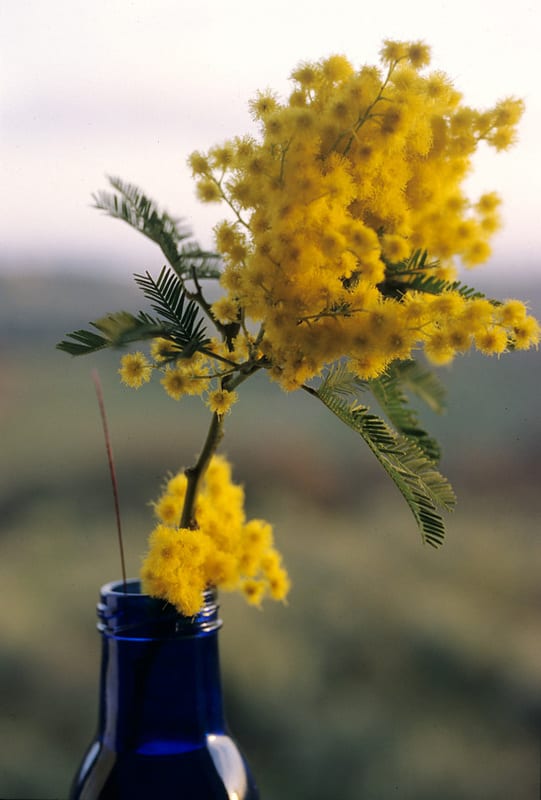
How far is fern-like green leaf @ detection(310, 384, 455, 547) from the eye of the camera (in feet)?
1.77

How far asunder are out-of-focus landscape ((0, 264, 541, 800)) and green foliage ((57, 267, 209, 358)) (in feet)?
2.42

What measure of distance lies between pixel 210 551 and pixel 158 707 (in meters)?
0.11

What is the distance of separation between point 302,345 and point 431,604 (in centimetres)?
97

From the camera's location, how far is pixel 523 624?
1.35 metres

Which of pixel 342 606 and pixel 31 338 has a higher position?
pixel 31 338

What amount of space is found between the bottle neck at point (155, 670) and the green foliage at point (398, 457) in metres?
0.16

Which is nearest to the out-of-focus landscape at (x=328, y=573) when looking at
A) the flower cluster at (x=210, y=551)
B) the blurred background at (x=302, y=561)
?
the blurred background at (x=302, y=561)

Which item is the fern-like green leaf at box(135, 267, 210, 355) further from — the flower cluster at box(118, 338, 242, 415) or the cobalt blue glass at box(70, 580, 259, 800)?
the cobalt blue glass at box(70, 580, 259, 800)

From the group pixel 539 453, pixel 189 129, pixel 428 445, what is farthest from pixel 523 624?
pixel 189 129

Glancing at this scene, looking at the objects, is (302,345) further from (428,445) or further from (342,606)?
(342,606)

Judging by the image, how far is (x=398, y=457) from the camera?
554 millimetres

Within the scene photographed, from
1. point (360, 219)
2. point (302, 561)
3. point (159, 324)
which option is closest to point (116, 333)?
point (159, 324)

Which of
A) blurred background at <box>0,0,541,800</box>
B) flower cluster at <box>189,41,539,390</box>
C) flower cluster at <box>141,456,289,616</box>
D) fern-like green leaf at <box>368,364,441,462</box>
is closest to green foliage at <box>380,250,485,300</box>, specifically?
flower cluster at <box>189,41,539,390</box>

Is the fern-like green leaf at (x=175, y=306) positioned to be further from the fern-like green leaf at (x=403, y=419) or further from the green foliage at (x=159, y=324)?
the fern-like green leaf at (x=403, y=419)
